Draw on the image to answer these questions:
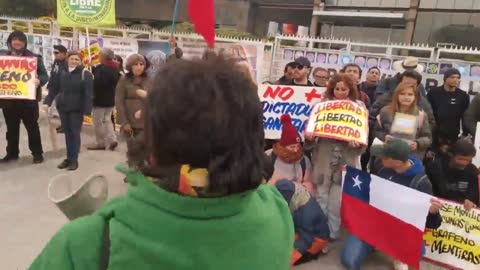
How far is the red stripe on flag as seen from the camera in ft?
11.6

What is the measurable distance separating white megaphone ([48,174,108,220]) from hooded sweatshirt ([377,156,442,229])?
2.94m

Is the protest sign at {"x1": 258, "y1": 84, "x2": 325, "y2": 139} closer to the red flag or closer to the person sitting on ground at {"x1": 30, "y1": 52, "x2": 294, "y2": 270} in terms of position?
the red flag

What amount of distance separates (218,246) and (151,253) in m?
0.13

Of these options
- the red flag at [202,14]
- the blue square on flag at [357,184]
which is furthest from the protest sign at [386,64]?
the red flag at [202,14]

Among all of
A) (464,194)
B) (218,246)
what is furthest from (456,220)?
(218,246)

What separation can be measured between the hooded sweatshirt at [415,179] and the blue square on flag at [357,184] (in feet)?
0.49

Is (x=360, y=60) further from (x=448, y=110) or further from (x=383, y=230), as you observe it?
(x=383, y=230)

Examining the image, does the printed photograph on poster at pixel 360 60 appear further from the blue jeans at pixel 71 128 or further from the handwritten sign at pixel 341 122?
the blue jeans at pixel 71 128

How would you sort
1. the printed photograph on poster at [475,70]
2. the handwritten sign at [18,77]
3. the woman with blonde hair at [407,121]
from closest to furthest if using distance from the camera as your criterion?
the woman with blonde hair at [407,121]
the handwritten sign at [18,77]
the printed photograph on poster at [475,70]

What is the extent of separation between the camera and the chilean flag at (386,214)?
3.52m

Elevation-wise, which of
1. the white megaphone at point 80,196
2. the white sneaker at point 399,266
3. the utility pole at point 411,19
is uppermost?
the utility pole at point 411,19

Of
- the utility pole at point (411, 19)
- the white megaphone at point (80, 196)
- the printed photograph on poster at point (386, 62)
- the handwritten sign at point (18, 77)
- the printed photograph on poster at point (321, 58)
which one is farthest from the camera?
the utility pole at point (411, 19)

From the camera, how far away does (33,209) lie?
14.7 ft

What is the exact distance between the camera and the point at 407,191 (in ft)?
11.7
